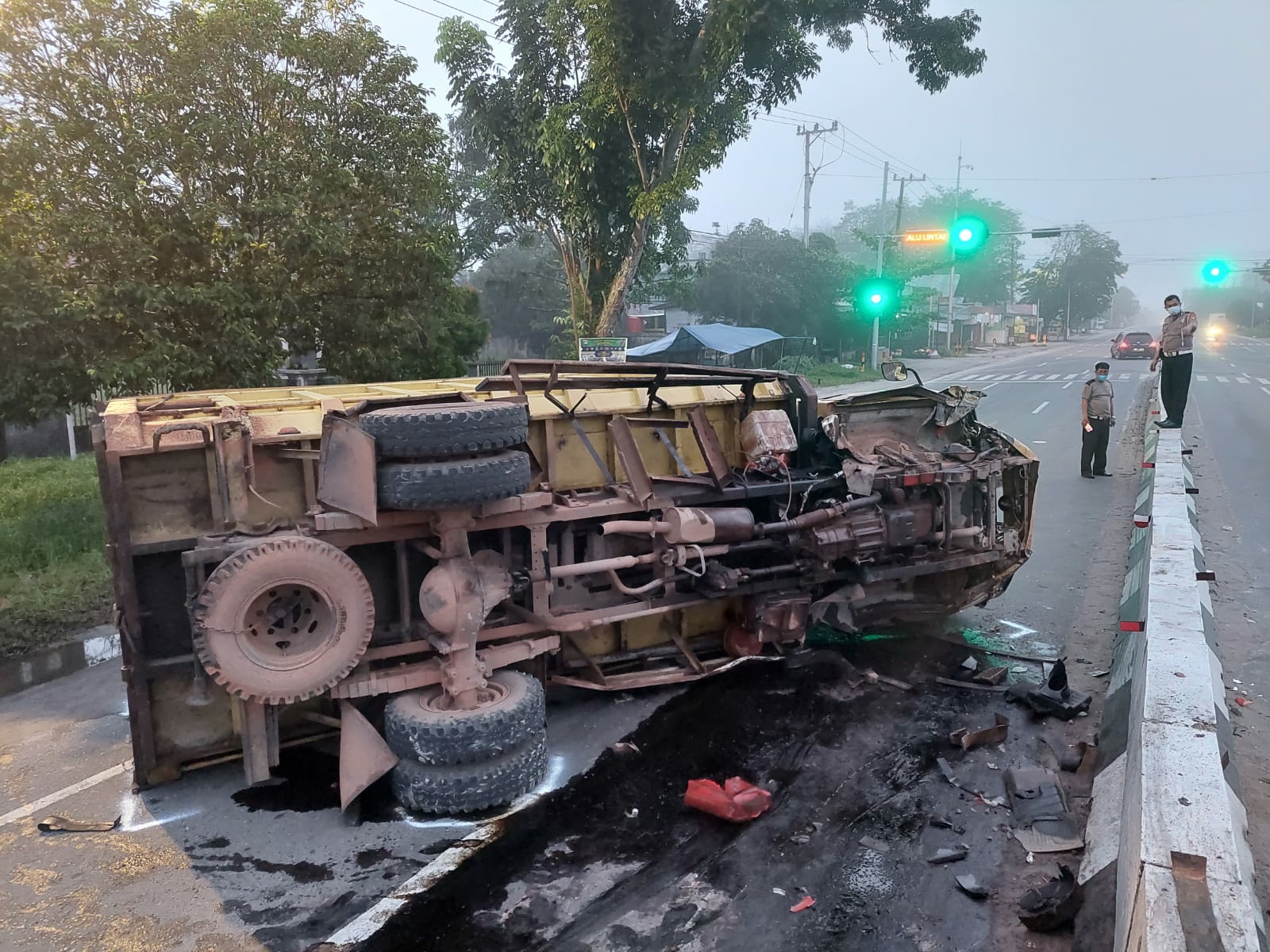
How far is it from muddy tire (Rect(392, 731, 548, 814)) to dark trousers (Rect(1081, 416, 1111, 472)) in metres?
10.8

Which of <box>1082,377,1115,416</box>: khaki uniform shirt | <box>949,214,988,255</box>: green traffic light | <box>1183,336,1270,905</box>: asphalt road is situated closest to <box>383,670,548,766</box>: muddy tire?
<box>1183,336,1270,905</box>: asphalt road

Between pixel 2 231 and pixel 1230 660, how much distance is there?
11.0 m

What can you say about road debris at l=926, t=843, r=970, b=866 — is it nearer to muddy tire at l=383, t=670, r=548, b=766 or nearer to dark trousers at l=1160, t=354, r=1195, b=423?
muddy tire at l=383, t=670, r=548, b=766

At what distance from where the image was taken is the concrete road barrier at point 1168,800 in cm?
250

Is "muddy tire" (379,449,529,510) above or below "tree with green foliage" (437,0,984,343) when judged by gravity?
below

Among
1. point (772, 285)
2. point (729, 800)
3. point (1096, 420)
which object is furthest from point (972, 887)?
point (772, 285)

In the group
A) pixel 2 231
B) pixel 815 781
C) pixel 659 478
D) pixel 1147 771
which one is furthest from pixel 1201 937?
pixel 2 231

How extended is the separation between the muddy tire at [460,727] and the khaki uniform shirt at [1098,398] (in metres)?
10.3

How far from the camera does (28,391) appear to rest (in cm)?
875

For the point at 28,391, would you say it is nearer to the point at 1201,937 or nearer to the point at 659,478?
the point at 659,478

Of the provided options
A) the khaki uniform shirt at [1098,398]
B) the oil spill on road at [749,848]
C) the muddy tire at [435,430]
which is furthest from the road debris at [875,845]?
the khaki uniform shirt at [1098,398]

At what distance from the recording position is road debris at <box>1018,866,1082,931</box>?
3.27 metres

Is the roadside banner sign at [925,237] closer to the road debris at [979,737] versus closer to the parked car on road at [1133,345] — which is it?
the parked car on road at [1133,345]

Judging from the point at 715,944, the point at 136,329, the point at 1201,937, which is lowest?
the point at 715,944
